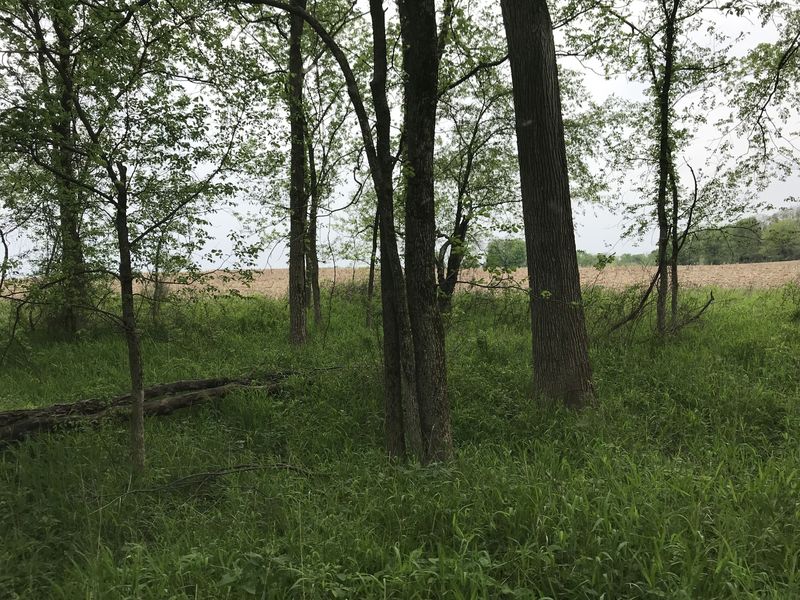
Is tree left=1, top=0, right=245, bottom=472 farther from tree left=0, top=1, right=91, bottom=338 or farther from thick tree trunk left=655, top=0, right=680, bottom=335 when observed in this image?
thick tree trunk left=655, top=0, right=680, bottom=335

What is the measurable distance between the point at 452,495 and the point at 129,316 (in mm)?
3671

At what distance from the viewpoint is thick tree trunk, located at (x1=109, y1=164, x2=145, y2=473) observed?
4402mm

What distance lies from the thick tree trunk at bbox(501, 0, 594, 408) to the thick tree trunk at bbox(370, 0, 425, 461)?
217 centimetres

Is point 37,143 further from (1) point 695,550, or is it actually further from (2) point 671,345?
(2) point 671,345

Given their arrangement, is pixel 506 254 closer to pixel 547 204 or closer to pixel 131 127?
pixel 547 204

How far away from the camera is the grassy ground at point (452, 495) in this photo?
8.76 feet

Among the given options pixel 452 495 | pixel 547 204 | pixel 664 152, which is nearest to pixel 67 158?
pixel 452 495

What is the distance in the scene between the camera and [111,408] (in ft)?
20.2

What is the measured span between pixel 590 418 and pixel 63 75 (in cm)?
636

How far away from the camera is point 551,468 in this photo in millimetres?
4043

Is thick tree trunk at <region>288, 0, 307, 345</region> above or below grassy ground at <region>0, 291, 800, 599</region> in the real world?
above

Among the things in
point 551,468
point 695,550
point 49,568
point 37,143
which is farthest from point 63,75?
point 695,550

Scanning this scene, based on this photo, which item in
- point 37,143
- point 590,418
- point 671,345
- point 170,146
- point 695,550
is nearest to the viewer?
point 695,550

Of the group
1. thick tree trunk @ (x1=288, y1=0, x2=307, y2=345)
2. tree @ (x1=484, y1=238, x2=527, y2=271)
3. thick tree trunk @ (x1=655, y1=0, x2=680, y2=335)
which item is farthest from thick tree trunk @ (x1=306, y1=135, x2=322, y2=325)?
thick tree trunk @ (x1=655, y1=0, x2=680, y2=335)
